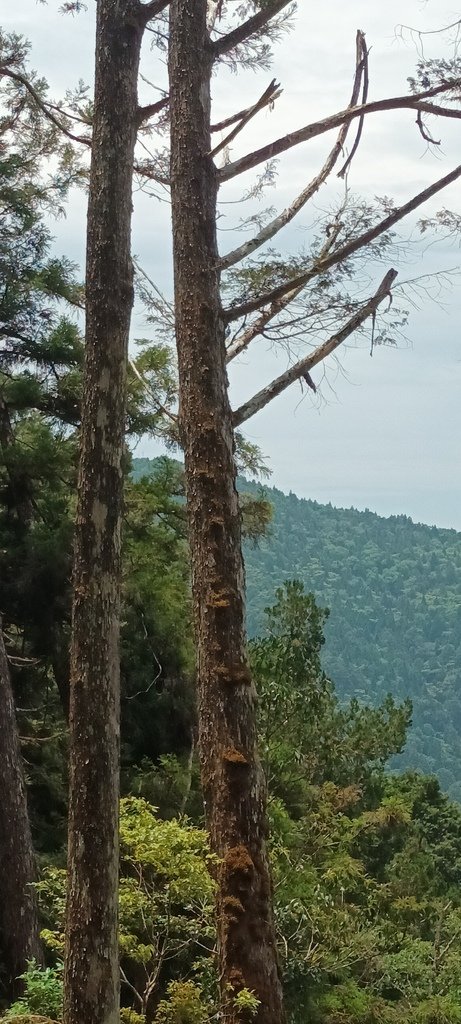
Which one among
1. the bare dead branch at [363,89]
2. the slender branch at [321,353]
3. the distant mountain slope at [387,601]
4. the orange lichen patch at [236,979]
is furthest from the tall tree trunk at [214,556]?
the distant mountain slope at [387,601]

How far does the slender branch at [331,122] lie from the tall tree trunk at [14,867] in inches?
128

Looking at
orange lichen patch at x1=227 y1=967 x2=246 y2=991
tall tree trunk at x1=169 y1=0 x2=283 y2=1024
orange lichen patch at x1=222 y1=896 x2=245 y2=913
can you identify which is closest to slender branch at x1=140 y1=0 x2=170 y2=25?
tall tree trunk at x1=169 y1=0 x2=283 y2=1024

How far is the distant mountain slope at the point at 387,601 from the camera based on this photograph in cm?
6762

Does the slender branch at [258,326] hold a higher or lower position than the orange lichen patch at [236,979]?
higher

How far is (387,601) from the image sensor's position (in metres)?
79.8

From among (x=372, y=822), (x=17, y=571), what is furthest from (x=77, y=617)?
(x=372, y=822)

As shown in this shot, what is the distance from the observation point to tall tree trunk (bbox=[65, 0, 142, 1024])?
320 cm

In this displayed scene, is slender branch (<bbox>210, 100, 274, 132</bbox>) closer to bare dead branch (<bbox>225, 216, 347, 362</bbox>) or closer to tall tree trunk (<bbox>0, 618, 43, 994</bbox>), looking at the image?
bare dead branch (<bbox>225, 216, 347, 362</bbox>)

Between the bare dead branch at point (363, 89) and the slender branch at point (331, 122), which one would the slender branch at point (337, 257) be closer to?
the slender branch at point (331, 122)

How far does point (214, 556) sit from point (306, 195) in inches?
109

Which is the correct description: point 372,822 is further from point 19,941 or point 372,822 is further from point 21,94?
point 21,94

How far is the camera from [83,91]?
23.9 feet

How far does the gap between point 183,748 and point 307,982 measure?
3053mm

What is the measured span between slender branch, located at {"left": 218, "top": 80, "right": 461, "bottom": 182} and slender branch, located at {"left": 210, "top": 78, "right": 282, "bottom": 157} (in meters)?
0.11
